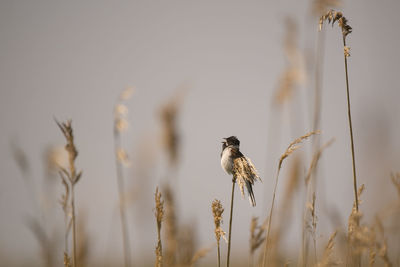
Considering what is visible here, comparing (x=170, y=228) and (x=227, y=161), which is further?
(x=227, y=161)

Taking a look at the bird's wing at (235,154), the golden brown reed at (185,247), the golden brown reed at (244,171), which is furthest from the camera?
the bird's wing at (235,154)

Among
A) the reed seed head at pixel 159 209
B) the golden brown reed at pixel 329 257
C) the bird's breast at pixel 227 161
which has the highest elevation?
the bird's breast at pixel 227 161

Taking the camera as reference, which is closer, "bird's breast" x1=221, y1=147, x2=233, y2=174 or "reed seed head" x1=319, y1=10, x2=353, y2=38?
"reed seed head" x1=319, y1=10, x2=353, y2=38

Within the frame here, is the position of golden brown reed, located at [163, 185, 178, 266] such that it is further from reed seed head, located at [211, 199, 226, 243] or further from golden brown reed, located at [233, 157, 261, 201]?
golden brown reed, located at [233, 157, 261, 201]

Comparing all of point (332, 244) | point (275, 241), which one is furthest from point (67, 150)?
point (332, 244)

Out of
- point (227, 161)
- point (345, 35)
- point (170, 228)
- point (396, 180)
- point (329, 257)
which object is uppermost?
point (345, 35)

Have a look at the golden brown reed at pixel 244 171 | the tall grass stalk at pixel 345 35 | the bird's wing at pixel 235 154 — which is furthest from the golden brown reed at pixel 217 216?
the bird's wing at pixel 235 154

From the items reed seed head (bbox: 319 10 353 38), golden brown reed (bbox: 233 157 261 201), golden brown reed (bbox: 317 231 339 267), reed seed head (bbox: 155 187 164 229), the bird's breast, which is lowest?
golden brown reed (bbox: 317 231 339 267)

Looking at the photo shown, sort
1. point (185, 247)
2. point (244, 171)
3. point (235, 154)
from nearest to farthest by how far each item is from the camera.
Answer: point (185, 247), point (244, 171), point (235, 154)

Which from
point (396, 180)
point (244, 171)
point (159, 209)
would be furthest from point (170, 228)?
point (396, 180)

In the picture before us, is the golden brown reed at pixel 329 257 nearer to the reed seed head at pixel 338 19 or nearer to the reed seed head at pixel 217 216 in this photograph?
the reed seed head at pixel 217 216

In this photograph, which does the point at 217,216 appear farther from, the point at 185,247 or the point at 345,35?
the point at 345,35

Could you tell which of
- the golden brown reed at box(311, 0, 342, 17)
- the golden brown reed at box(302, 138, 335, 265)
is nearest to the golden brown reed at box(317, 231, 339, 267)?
the golden brown reed at box(302, 138, 335, 265)

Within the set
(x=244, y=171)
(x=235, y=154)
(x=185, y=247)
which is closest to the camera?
(x=185, y=247)
